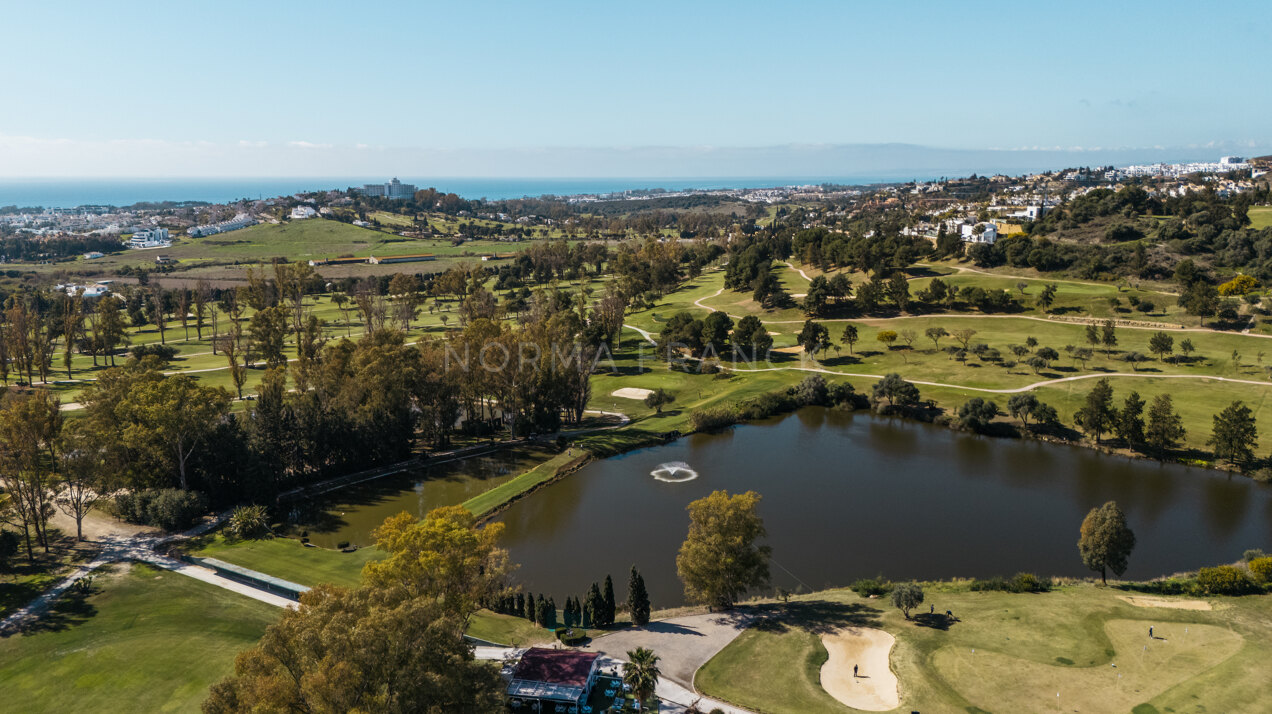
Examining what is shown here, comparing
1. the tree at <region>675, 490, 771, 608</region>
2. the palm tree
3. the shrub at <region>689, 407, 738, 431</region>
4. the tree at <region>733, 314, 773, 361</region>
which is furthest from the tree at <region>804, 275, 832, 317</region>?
the palm tree

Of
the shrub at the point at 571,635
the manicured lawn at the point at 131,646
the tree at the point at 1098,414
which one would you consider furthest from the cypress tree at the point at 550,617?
the tree at the point at 1098,414

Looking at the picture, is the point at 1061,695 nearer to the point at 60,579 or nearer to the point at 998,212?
the point at 60,579

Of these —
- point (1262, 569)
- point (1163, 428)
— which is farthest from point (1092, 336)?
point (1262, 569)

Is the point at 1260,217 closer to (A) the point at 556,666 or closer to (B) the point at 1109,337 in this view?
(B) the point at 1109,337

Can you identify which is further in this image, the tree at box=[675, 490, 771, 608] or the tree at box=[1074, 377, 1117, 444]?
the tree at box=[1074, 377, 1117, 444]

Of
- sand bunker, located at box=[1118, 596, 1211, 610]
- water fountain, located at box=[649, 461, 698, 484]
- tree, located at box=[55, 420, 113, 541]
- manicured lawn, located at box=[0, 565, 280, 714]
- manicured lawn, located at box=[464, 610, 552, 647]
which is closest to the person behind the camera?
manicured lawn, located at box=[0, 565, 280, 714]

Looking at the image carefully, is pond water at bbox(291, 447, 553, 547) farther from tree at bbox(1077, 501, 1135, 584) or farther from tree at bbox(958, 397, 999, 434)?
tree at bbox(1077, 501, 1135, 584)
